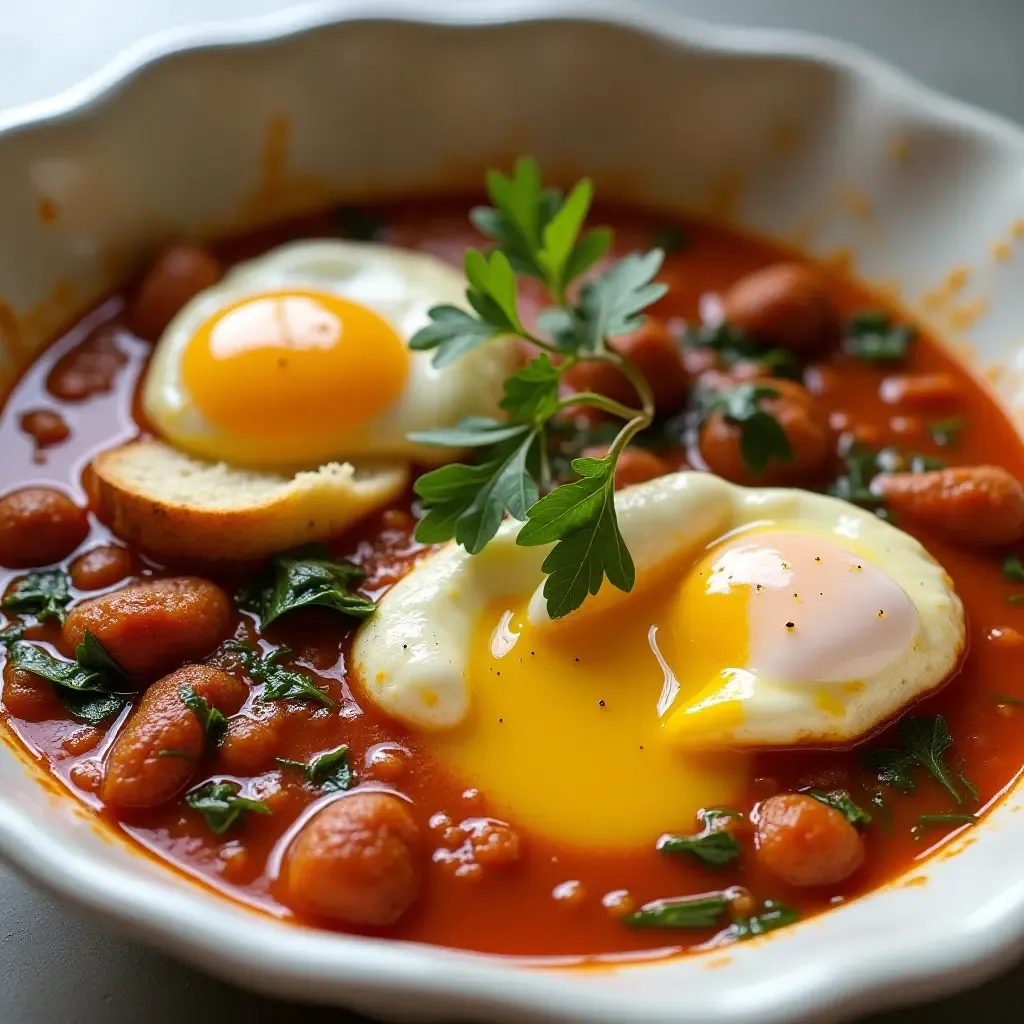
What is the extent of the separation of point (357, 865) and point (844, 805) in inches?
45.8

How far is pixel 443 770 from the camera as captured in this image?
3033mm

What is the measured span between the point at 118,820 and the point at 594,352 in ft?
6.10

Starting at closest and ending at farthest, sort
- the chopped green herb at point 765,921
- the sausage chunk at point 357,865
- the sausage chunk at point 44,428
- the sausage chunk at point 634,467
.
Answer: the sausage chunk at point 357,865 → the chopped green herb at point 765,921 → the sausage chunk at point 634,467 → the sausage chunk at point 44,428

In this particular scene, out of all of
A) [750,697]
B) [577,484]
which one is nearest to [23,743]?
[577,484]

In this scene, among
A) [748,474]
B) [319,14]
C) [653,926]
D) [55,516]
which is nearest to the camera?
[653,926]

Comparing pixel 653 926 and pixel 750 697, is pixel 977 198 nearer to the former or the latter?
pixel 750 697

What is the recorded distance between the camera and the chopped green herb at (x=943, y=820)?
3.02m

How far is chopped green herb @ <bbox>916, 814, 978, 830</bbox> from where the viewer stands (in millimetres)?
3018

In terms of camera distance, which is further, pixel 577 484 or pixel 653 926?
pixel 577 484

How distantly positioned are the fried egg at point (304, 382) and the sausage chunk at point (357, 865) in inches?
49.6

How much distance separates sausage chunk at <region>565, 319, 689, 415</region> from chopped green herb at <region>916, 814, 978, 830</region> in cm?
150

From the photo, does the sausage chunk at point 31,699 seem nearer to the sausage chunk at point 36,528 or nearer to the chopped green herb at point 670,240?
the sausage chunk at point 36,528

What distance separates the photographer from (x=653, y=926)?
110 inches

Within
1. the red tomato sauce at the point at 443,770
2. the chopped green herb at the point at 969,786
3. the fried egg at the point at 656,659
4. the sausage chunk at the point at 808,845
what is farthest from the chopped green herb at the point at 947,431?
the sausage chunk at the point at 808,845
